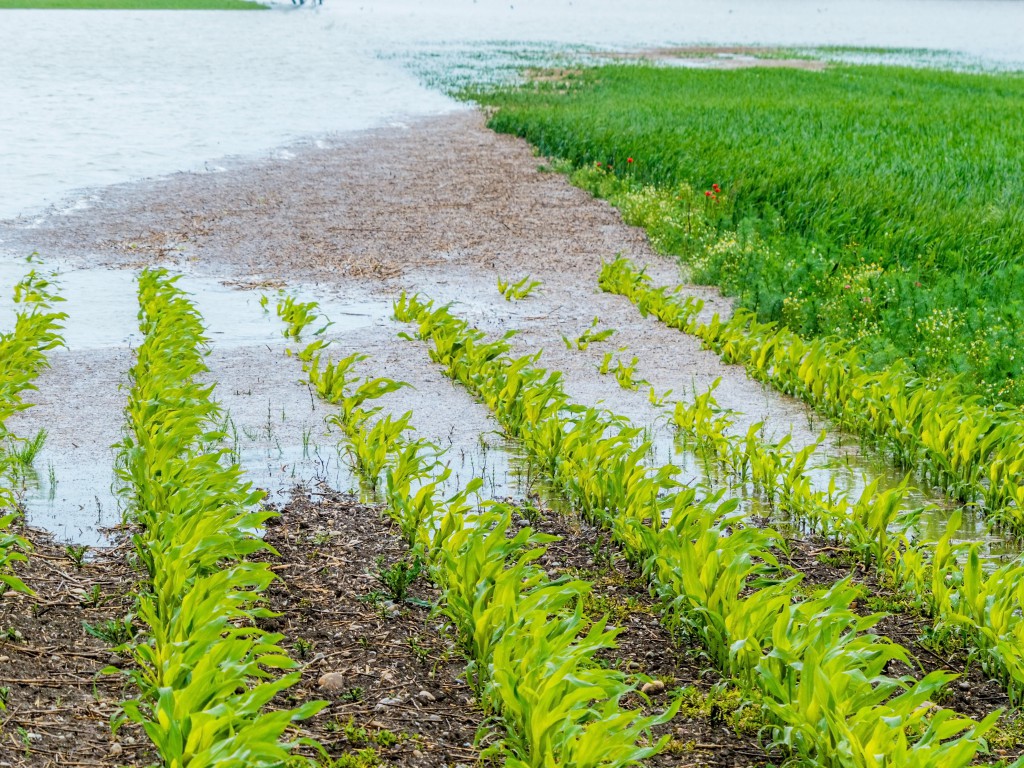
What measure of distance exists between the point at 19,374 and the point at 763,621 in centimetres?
Result: 468

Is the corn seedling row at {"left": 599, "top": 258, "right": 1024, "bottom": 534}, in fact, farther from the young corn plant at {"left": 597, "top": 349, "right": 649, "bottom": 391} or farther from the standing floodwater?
the standing floodwater

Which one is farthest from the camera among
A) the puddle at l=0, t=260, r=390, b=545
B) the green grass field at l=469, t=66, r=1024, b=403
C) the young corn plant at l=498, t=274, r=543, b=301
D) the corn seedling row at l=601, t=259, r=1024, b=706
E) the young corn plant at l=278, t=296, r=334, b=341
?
the young corn plant at l=498, t=274, r=543, b=301

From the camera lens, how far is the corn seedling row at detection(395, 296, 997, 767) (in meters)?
3.14

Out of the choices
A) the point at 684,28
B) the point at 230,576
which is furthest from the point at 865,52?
the point at 230,576

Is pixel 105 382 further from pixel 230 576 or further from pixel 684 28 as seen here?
pixel 684 28

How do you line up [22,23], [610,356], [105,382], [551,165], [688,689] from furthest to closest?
[22,23] → [551,165] → [610,356] → [105,382] → [688,689]

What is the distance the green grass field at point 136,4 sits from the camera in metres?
64.3

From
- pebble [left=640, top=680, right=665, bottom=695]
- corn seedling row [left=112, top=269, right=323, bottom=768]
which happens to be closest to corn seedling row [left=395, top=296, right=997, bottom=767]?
pebble [left=640, top=680, right=665, bottom=695]

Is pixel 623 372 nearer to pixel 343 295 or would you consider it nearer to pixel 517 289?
pixel 517 289

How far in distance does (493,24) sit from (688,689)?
206ft

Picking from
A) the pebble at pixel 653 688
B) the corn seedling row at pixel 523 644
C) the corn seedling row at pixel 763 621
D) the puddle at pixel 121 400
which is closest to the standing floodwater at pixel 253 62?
the puddle at pixel 121 400

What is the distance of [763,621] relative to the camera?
3760 millimetres

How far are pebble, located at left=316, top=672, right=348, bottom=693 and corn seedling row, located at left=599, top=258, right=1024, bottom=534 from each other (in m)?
3.00

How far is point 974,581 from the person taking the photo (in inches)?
162
